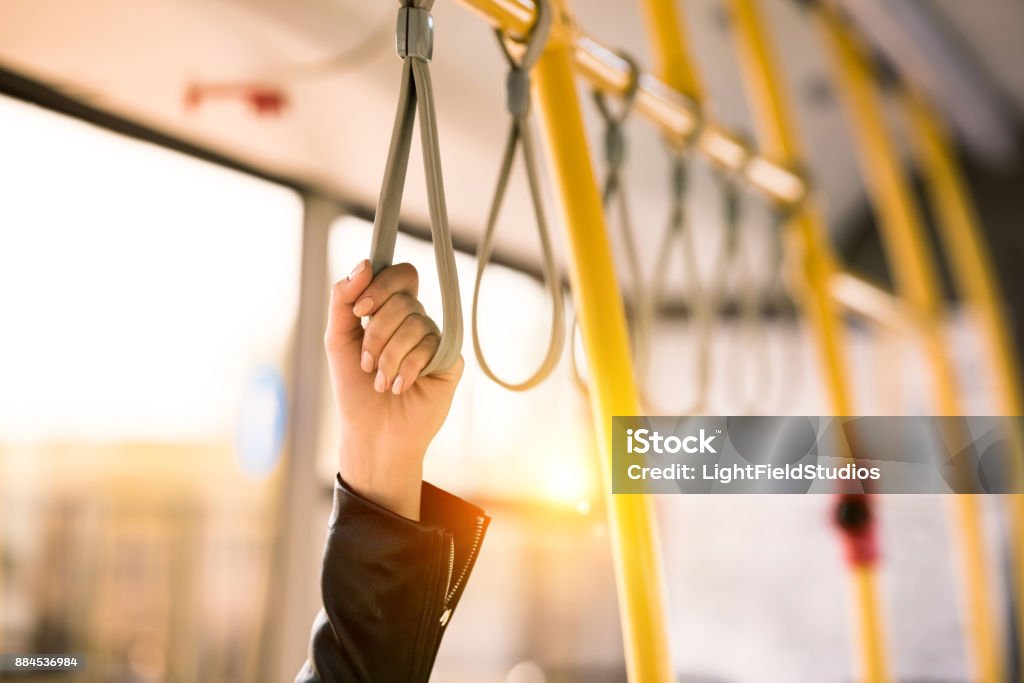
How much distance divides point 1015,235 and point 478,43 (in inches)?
76.5

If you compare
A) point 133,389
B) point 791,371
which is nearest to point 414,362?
point 133,389

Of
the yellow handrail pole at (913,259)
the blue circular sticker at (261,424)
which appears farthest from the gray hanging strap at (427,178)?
the yellow handrail pole at (913,259)

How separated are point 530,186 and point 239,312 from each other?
0.76 metres

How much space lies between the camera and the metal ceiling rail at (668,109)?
2.33 feet

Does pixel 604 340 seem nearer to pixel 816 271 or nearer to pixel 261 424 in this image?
pixel 261 424

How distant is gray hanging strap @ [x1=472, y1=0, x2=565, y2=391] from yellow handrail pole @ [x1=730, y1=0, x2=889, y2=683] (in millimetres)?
864

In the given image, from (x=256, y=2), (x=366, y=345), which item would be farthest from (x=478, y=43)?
(x=366, y=345)

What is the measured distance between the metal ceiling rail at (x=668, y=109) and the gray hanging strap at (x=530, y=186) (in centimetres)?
2

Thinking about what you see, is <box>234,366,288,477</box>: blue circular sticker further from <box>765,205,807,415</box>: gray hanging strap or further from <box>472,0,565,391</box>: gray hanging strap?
<box>765,205,807,415</box>: gray hanging strap

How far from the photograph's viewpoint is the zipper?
62 centimetres

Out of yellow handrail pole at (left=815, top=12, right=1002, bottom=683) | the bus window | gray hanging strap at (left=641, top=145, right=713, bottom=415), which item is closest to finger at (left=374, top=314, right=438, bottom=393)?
gray hanging strap at (left=641, top=145, right=713, bottom=415)

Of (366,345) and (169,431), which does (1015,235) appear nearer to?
(169,431)

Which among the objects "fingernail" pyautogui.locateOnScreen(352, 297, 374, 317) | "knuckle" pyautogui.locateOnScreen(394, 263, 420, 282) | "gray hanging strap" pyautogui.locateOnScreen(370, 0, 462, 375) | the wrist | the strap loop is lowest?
the wrist

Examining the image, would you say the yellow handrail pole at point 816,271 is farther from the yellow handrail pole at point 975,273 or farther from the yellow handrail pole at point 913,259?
the yellow handrail pole at point 975,273
